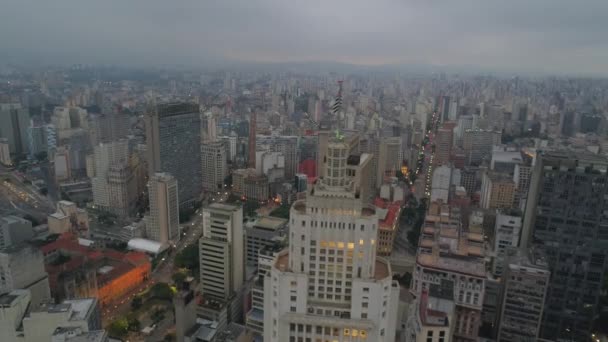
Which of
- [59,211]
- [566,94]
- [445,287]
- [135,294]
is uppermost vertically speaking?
[566,94]

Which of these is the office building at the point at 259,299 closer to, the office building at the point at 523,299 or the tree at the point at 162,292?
the tree at the point at 162,292

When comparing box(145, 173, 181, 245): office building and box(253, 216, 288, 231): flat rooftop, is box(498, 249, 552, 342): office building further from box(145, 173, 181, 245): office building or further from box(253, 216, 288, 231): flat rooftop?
box(145, 173, 181, 245): office building

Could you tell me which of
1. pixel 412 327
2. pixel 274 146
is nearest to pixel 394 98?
pixel 274 146

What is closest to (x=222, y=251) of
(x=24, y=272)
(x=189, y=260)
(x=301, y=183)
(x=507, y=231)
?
(x=189, y=260)

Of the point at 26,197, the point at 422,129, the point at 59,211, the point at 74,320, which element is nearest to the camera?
the point at 74,320

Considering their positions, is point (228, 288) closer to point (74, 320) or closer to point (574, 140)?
point (74, 320)

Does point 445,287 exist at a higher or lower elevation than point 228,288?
higher

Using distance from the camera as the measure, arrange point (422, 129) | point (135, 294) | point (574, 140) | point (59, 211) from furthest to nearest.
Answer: point (422, 129), point (574, 140), point (59, 211), point (135, 294)
